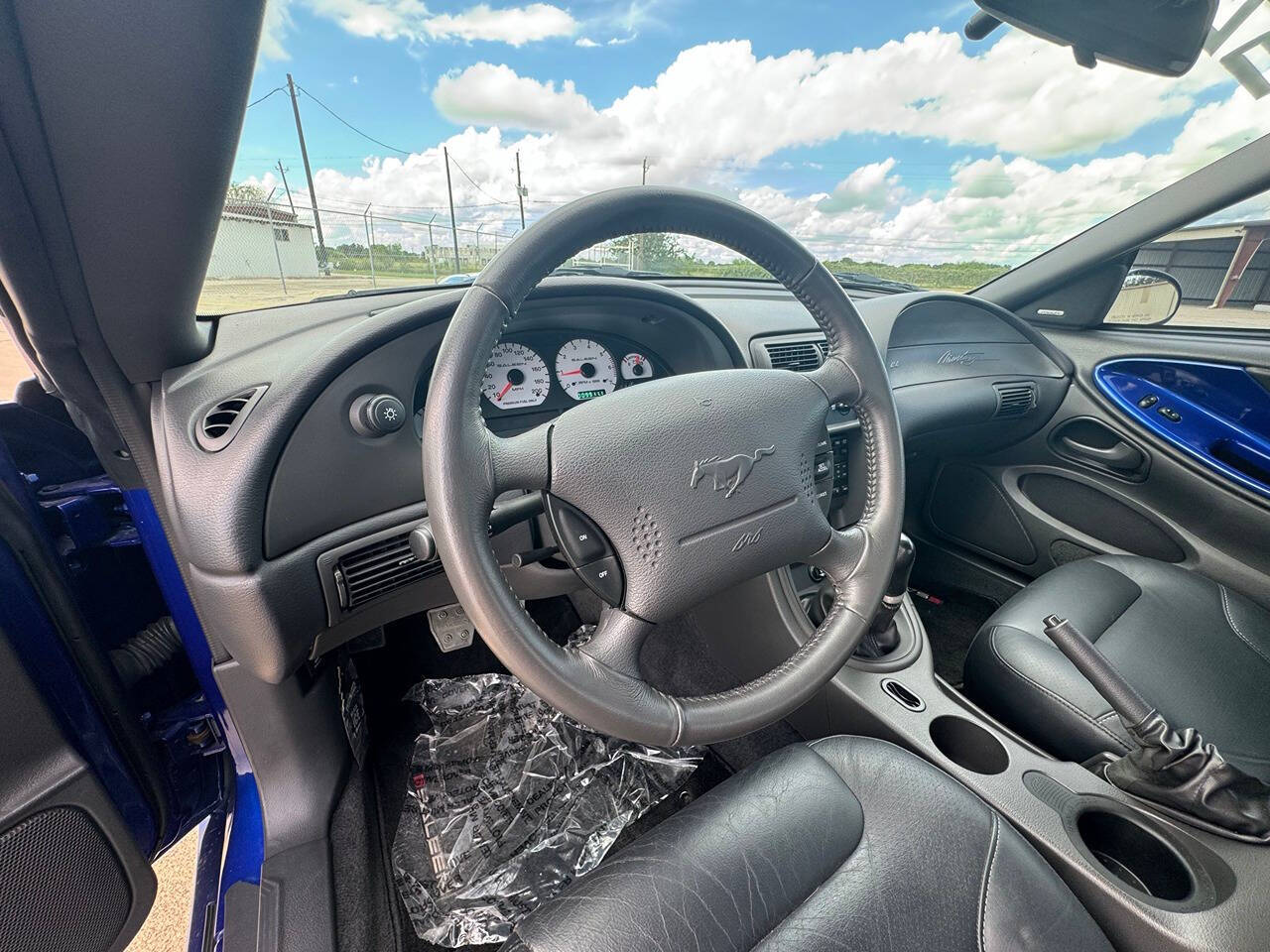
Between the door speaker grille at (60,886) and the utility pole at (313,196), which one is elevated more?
the utility pole at (313,196)

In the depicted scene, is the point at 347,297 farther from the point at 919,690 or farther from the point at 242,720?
the point at 919,690

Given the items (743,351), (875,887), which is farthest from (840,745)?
(743,351)

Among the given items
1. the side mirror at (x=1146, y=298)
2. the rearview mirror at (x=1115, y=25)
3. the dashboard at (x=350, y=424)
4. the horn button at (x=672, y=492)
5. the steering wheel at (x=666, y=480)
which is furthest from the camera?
the side mirror at (x=1146, y=298)

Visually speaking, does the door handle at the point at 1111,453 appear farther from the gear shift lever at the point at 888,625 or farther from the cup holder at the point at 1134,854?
the cup holder at the point at 1134,854

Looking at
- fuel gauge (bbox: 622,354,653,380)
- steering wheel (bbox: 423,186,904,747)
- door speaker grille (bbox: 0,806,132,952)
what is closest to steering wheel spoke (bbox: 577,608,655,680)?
steering wheel (bbox: 423,186,904,747)

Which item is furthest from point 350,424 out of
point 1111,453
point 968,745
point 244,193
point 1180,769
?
point 1111,453

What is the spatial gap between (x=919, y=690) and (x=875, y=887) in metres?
0.57

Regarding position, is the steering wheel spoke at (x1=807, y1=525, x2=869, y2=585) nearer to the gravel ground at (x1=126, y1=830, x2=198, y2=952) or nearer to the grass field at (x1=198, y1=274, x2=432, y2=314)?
the grass field at (x1=198, y1=274, x2=432, y2=314)

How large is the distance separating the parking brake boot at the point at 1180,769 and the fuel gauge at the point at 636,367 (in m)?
0.93

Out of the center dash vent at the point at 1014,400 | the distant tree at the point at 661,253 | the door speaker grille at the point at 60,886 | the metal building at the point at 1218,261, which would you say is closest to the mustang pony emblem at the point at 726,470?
the distant tree at the point at 661,253

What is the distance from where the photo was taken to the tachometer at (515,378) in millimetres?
1231

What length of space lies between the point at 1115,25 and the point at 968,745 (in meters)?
1.42

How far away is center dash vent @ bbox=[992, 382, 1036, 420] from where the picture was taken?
2.00 m

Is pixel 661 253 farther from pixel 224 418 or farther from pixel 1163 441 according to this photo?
pixel 1163 441
